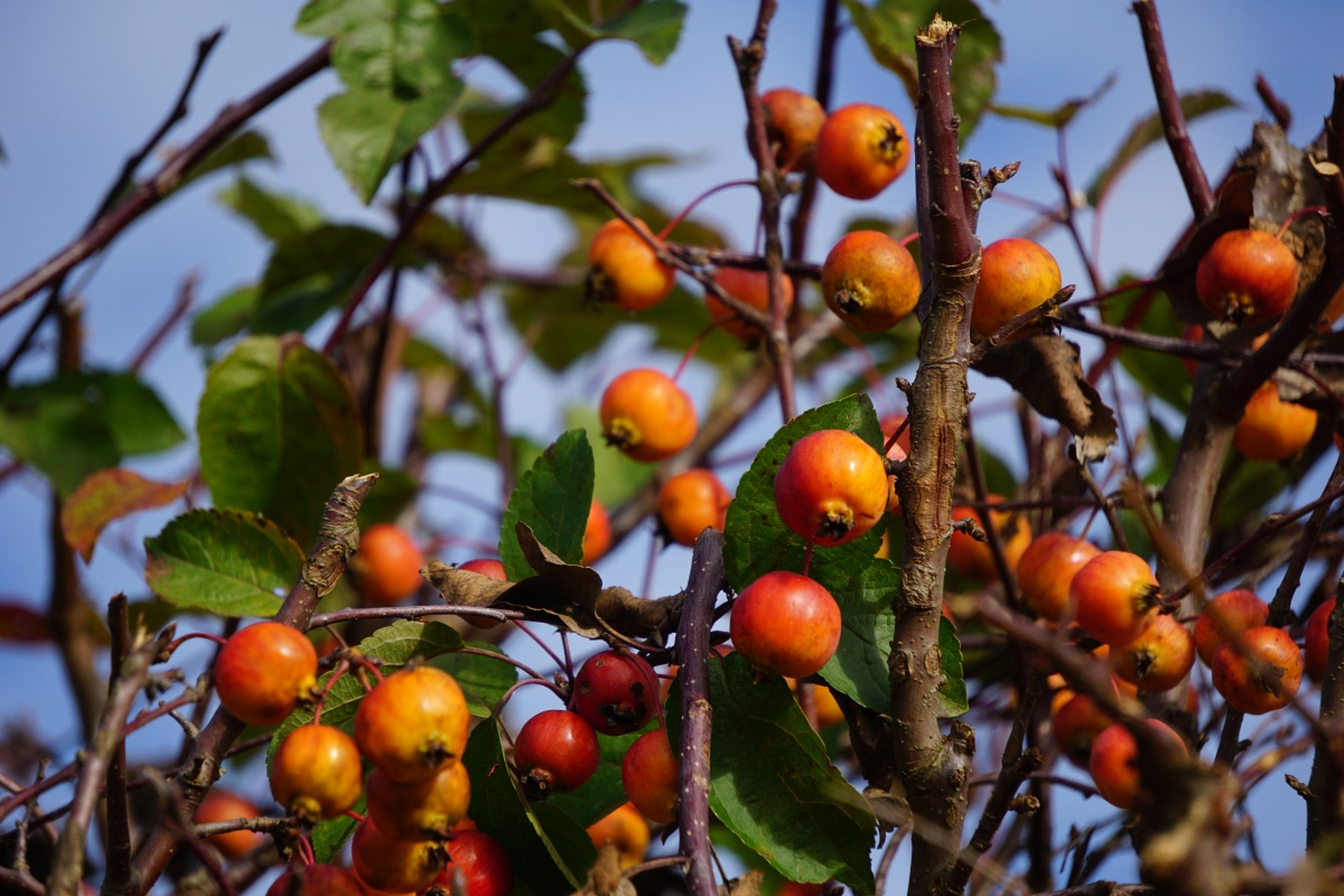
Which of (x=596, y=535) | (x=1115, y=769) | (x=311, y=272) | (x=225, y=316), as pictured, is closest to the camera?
(x=1115, y=769)

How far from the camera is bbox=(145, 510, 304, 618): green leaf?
163cm

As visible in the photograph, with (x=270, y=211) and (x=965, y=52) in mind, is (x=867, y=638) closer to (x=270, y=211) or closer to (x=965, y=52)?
(x=965, y=52)

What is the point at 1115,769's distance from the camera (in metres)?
1.46

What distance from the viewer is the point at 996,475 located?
2.97m

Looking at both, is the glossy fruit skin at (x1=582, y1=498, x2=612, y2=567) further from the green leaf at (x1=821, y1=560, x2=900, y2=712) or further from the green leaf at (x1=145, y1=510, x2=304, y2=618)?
the green leaf at (x1=821, y1=560, x2=900, y2=712)

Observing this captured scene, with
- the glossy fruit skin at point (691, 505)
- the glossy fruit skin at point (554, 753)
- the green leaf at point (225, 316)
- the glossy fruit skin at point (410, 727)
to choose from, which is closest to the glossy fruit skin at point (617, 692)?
the glossy fruit skin at point (554, 753)

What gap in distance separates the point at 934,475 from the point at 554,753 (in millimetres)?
535

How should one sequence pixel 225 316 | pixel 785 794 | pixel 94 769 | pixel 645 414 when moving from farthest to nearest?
pixel 225 316 → pixel 645 414 → pixel 785 794 → pixel 94 769

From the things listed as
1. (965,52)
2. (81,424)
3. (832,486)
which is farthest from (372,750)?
(81,424)

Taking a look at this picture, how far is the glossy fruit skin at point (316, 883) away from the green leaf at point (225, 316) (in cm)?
203

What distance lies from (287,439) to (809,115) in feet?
3.95

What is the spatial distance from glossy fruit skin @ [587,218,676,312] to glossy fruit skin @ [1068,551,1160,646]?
96cm

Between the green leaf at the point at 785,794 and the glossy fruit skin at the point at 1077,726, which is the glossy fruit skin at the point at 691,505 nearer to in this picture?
the glossy fruit skin at the point at 1077,726

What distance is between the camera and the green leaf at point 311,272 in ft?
9.35
